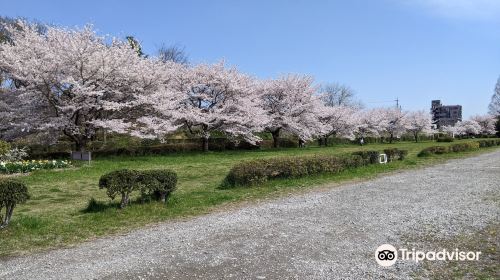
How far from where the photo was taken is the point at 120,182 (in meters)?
8.46

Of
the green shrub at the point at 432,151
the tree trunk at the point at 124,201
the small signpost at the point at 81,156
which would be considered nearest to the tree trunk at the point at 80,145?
the small signpost at the point at 81,156

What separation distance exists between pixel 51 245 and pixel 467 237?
6.75 metres

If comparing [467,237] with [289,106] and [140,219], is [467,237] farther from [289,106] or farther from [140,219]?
[289,106]

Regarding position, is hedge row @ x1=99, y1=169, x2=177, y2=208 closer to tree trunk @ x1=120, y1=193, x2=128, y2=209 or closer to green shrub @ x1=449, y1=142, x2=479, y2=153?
tree trunk @ x1=120, y1=193, x2=128, y2=209

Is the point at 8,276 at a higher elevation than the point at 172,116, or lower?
lower

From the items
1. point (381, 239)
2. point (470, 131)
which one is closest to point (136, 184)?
point (381, 239)

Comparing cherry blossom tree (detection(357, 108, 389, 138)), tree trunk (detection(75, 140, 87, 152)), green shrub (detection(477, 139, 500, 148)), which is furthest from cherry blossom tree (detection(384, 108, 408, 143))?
tree trunk (detection(75, 140, 87, 152))

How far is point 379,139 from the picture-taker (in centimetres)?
6094

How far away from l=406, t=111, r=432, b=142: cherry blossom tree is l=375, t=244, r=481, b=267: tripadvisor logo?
212 ft

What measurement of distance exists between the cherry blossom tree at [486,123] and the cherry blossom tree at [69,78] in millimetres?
73431

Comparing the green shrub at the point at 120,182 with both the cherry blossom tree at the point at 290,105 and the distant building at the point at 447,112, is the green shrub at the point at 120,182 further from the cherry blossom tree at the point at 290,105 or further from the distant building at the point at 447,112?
the distant building at the point at 447,112

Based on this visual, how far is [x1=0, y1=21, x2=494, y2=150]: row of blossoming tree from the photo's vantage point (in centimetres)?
1984

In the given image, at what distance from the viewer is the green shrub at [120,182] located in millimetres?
8320

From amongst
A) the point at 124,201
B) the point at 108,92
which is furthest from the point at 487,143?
the point at 124,201
